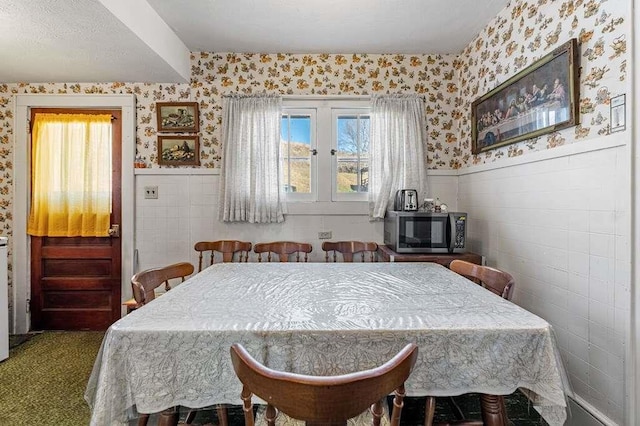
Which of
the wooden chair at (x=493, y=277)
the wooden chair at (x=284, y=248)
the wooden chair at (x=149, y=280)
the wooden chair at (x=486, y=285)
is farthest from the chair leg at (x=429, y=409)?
the wooden chair at (x=284, y=248)

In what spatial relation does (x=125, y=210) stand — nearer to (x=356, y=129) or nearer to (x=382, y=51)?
(x=356, y=129)

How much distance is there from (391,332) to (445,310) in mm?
318

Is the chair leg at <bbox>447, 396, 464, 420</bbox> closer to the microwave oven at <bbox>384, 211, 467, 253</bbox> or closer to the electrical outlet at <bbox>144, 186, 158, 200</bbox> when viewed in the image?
the microwave oven at <bbox>384, 211, 467, 253</bbox>

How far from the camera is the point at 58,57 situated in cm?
245

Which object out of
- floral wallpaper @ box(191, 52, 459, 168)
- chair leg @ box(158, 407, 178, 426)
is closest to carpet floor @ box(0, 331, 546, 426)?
chair leg @ box(158, 407, 178, 426)

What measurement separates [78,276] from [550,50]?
4.17m

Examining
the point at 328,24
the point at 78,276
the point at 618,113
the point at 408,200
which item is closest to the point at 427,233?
the point at 408,200

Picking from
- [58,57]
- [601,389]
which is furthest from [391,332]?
[58,57]

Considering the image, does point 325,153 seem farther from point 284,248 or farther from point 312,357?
point 312,357

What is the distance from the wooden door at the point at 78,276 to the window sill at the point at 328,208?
5.54 feet

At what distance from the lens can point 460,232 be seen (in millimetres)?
2520

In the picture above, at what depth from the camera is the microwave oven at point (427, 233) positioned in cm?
253

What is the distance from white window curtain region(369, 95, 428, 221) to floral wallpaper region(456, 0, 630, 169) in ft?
1.44

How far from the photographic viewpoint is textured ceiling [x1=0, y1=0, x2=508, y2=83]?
78.4 inches
